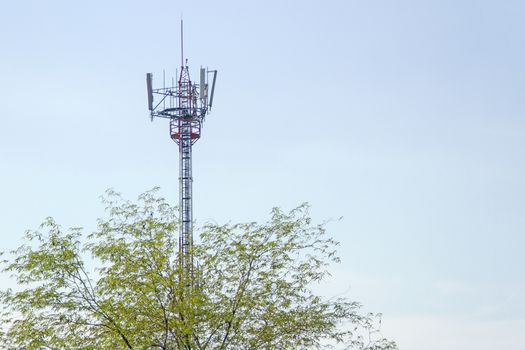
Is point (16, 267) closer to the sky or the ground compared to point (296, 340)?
closer to the sky

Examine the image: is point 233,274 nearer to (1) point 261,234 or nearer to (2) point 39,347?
(1) point 261,234

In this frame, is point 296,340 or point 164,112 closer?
point 296,340

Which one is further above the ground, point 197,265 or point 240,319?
point 197,265

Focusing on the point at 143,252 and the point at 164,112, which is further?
the point at 164,112

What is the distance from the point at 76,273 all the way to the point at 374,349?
29.1ft

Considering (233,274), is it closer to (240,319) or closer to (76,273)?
(240,319)

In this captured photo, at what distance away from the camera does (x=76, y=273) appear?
88.5ft

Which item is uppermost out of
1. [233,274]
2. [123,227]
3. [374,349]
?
[123,227]

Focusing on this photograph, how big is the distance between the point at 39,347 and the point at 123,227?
13.7 feet

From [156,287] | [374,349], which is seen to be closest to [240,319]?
[156,287]

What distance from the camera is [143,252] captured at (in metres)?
27.1

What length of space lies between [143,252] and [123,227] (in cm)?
119

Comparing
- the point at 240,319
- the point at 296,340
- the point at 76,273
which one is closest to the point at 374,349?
the point at 296,340

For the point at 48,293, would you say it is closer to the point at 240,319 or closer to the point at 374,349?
the point at 240,319
